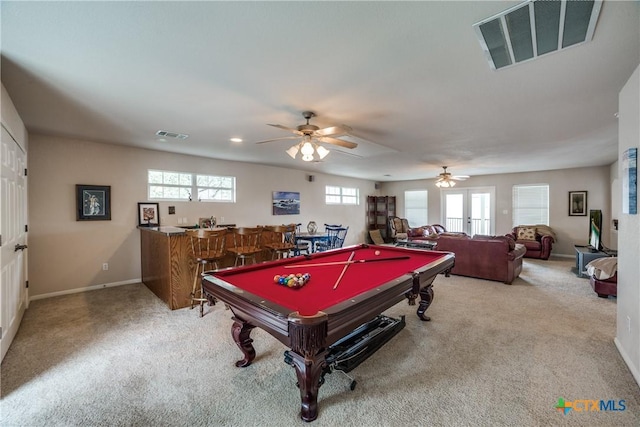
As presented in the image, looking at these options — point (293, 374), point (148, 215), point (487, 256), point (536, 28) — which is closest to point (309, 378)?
point (293, 374)

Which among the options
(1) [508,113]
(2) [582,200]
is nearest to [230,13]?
(1) [508,113]

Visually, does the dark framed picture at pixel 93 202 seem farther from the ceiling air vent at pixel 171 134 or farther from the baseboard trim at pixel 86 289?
the ceiling air vent at pixel 171 134

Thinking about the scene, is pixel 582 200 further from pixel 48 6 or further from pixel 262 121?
pixel 48 6

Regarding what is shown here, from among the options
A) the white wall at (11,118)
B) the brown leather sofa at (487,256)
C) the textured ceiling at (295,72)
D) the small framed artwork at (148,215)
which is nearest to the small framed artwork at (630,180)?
the textured ceiling at (295,72)

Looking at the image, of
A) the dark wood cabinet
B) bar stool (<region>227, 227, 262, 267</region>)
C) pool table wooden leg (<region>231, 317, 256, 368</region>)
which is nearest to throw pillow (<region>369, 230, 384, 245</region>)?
the dark wood cabinet

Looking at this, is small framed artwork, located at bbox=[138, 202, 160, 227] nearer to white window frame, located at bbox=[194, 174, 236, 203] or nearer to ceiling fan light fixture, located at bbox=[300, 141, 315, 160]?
white window frame, located at bbox=[194, 174, 236, 203]

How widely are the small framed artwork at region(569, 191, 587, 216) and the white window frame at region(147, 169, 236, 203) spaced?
8.88 m

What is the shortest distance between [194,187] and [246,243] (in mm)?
2127

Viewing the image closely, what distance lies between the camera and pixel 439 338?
2797mm

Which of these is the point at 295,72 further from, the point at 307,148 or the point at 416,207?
the point at 416,207

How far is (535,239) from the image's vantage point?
7270mm

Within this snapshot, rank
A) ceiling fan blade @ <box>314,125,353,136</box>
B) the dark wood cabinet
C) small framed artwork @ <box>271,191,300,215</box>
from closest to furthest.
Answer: ceiling fan blade @ <box>314,125,353,136</box>
small framed artwork @ <box>271,191,300,215</box>
the dark wood cabinet

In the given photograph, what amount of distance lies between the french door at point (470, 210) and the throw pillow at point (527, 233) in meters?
1.05

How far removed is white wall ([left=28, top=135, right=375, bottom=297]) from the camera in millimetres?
4051
